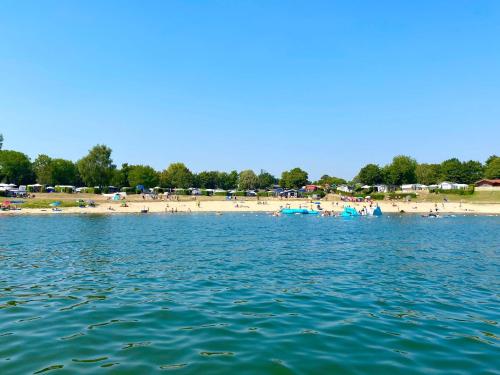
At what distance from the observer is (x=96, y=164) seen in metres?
118

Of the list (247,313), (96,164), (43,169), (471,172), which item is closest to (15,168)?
(43,169)

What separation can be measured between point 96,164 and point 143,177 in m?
33.5

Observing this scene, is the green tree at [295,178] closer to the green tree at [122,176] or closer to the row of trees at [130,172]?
the row of trees at [130,172]

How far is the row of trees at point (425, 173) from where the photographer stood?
138 m

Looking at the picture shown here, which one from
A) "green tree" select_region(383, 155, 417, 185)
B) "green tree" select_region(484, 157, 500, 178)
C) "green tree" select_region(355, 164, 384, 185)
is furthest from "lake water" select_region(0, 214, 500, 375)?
"green tree" select_region(484, 157, 500, 178)

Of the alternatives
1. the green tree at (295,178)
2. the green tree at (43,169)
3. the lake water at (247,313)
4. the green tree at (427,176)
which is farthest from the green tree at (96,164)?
the green tree at (427,176)

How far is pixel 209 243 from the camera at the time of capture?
33812 millimetres

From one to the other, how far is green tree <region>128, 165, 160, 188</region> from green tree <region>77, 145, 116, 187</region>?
2822cm

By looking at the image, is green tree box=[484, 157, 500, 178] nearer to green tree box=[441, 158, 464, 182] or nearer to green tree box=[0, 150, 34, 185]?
green tree box=[441, 158, 464, 182]

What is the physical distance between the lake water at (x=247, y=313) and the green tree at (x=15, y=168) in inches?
5144

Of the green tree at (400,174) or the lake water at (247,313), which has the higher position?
the green tree at (400,174)

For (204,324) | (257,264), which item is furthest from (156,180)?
(204,324)

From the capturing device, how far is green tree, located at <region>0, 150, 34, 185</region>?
13512 centimetres

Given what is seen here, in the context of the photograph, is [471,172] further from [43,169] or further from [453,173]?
[43,169]
